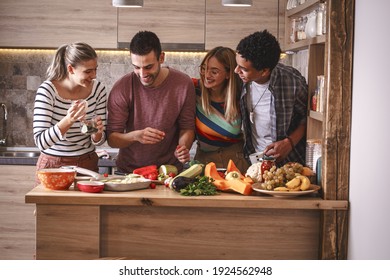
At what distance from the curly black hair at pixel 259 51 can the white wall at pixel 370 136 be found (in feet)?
1.85

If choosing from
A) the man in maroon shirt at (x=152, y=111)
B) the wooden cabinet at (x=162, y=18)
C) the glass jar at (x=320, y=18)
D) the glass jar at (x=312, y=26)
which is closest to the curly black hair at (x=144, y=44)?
the man in maroon shirt at (x=152, y=111)

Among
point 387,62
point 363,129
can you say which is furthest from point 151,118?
point 387,62

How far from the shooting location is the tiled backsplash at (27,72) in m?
5.40

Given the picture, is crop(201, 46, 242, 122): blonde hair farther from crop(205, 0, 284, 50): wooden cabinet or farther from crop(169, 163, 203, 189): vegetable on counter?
crop(205, 0, 284, 50): wooden cabinet

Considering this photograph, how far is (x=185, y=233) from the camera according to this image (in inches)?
115

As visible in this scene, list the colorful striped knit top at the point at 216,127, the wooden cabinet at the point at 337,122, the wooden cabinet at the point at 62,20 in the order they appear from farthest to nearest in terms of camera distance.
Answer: the wooden cabinet at the point at 62,20
the colorful striped knit top at the point at 216,127
the wooden cabinet at the point at 337,122

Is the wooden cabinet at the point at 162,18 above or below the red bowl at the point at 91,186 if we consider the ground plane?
above

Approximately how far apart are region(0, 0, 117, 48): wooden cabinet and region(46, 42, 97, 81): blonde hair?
1613 mm

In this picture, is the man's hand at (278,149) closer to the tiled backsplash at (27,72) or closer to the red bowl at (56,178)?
the red bowl at (56,178)

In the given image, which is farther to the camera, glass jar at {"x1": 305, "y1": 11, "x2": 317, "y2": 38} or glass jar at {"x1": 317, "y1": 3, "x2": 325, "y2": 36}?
glass jar at {"x1": 305, "y1": 11, "x2": 317, "y2": 38}

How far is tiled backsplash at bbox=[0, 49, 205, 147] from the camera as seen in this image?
5402 millimetres

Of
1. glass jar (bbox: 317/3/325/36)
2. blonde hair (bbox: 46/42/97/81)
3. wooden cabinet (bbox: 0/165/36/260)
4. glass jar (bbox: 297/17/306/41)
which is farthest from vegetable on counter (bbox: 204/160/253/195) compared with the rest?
wooden cabinet (bbox: 0/165/36/260)

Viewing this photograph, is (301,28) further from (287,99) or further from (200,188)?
(200,188)

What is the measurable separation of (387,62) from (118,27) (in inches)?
115
